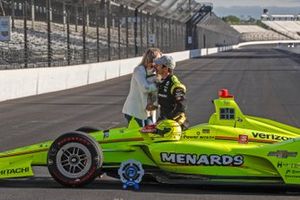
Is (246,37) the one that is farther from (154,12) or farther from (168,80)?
(168,80)

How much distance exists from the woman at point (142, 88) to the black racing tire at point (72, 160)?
1.48m

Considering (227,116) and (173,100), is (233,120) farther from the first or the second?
(173,100)

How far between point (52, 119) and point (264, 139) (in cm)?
905

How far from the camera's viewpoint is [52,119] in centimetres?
1630

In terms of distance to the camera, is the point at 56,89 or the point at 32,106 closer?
the point at 32,106

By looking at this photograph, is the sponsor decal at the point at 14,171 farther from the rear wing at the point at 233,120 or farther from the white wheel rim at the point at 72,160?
the rear wing at the point at 233,120

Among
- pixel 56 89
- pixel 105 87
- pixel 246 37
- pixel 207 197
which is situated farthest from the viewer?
pixel 246 37

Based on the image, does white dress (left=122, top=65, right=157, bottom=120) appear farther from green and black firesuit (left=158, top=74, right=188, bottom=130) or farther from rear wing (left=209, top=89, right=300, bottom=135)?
rear wing (left=209, top=89, right=300, bottom=135)

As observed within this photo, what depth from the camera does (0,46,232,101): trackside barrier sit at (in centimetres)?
2248

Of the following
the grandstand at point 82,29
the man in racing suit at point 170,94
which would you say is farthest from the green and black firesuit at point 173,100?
the grandstand at point 82,29

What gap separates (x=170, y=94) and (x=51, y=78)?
63.1 feet

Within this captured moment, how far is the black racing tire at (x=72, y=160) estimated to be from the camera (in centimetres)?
751

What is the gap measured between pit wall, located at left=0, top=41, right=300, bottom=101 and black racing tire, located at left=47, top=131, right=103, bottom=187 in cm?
1448

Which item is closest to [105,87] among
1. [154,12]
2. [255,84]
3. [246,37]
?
[255,84]
